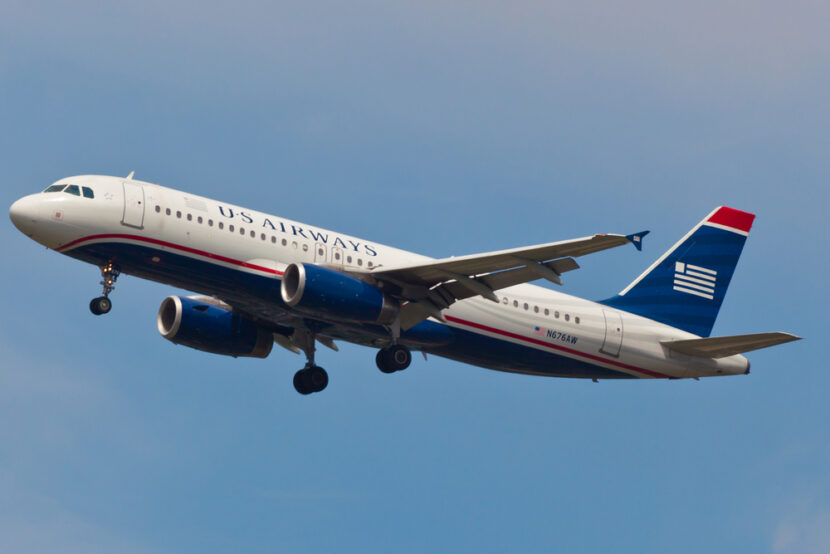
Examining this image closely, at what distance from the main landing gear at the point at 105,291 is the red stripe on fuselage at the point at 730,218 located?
23000mm

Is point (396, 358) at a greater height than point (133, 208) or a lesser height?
lesser

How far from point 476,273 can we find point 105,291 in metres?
11.5

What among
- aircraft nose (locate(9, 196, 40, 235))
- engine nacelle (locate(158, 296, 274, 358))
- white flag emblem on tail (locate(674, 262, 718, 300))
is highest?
white flag emblem on tail (locate(674, 262, 718, 300))

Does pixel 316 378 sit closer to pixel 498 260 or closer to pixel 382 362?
pixel 382 362

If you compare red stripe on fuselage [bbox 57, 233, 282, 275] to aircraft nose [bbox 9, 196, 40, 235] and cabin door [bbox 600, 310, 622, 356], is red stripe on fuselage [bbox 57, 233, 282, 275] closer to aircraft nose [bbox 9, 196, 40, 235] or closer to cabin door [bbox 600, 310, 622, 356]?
aircraft nose [bbox 9, 196, 40, 235]

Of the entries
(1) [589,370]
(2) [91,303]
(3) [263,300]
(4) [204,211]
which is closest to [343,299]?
(3) [263,300]

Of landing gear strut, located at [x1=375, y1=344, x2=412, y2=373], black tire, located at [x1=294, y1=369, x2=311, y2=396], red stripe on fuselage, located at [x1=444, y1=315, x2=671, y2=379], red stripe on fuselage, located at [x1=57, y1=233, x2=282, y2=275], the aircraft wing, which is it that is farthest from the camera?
black tire, located at [x1=294, y1=369, x2=311, y2=396]

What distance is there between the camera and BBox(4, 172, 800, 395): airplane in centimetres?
3741

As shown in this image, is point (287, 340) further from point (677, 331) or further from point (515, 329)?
point (677, 331)

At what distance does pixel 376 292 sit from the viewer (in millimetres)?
38844

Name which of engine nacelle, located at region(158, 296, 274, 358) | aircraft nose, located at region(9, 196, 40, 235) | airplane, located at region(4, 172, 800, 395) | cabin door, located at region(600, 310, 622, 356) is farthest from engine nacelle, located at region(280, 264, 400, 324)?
cabin door, located at region(600, 310, 622, 356)

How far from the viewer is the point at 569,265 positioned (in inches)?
1436

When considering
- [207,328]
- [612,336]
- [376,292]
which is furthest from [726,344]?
[207,328]

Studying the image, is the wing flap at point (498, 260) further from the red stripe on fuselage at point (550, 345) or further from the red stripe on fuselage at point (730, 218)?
the red stripe on fuselage at point (730, 218)
